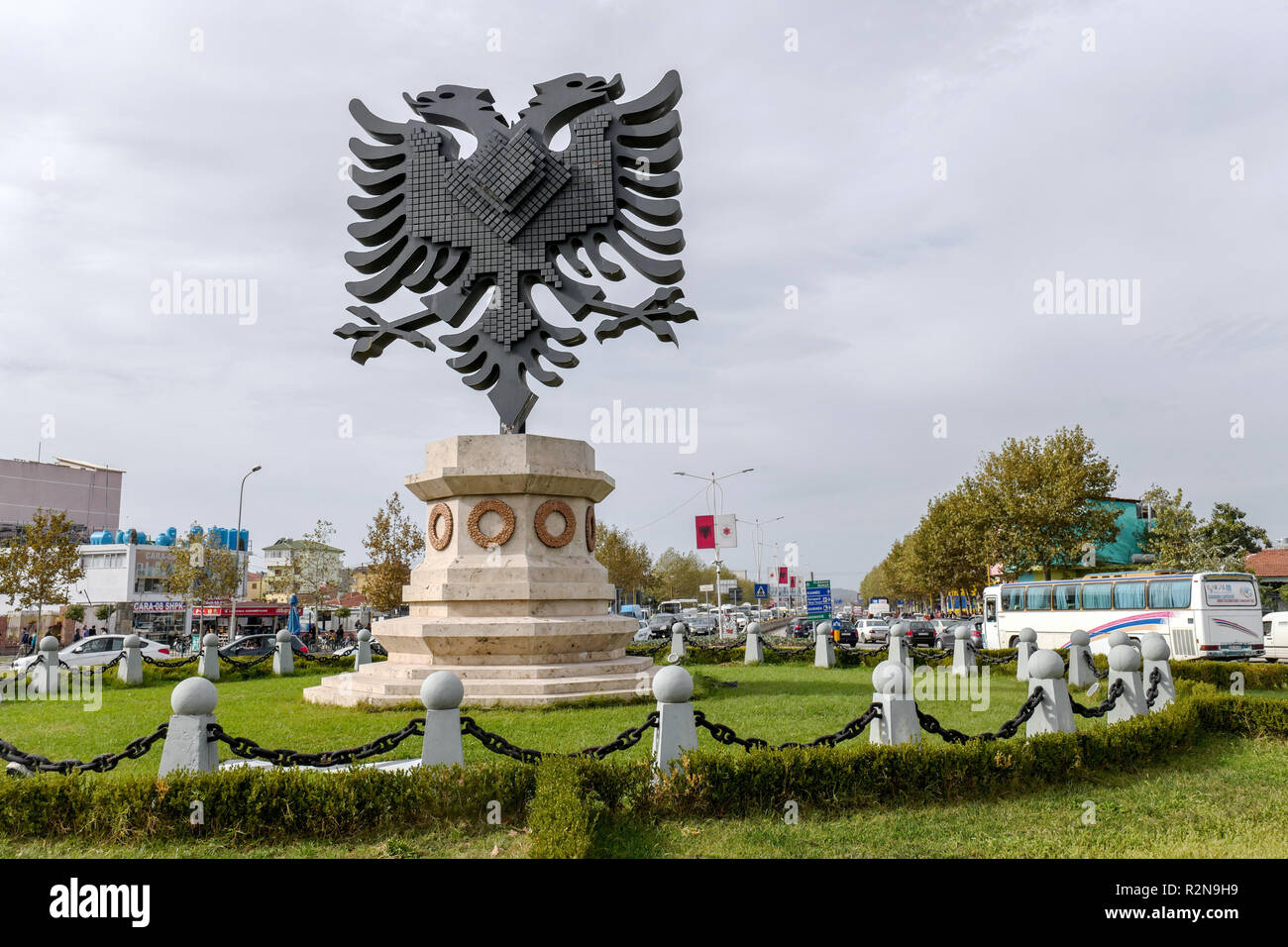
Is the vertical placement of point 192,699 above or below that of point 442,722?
above

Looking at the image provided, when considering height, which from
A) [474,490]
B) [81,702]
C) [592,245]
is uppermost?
[592,245]

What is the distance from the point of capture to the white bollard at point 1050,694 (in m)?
7.70

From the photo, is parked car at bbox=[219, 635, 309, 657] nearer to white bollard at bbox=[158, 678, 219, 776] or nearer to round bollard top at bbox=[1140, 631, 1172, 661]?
white bollard at bbox=[158, 678, 219, 776]

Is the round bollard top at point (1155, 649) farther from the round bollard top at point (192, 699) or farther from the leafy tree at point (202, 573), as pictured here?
the leafy tree at point (202, 573)

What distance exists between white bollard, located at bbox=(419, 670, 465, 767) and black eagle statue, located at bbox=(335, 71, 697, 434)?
23.6ft

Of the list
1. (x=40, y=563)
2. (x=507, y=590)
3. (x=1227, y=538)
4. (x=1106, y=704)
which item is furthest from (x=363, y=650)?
(x=1227, y=538)

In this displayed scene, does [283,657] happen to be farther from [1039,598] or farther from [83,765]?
[1039,598]

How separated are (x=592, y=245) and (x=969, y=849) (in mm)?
10176

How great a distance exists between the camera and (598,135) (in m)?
13.2

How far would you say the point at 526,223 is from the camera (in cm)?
1317

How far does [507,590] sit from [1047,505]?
3105 centimetres

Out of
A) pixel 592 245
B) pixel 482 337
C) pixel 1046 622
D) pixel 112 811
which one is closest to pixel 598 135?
pixel 592 245

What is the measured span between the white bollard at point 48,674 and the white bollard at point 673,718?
1359 centimetres
